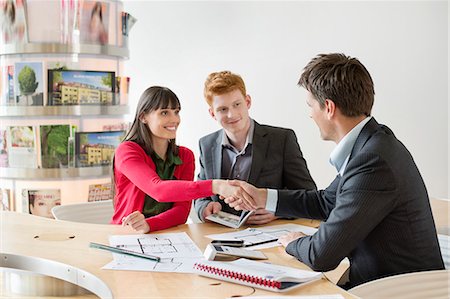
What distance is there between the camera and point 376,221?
217 cm

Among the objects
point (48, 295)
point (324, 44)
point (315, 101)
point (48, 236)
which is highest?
point (324, 44)

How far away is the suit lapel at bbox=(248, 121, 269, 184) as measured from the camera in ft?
10.8

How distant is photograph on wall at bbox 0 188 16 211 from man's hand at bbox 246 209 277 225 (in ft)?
7.05

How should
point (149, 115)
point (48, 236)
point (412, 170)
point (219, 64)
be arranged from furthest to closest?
point (219, 64) → point (149, 115) → point (48, 236) → point (412, 170)

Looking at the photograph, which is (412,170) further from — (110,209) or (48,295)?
(110,209)

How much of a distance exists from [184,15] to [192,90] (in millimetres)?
719

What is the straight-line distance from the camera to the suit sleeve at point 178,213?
112 inches

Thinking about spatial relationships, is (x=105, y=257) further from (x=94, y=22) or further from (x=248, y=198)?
(x=94, y=22)

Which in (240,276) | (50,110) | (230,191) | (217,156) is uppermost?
(50,110)

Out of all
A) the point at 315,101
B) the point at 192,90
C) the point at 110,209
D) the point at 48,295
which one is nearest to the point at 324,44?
the point at 192,90

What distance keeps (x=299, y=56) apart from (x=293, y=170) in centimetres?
280

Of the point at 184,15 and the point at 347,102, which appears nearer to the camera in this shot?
the point at 347,102

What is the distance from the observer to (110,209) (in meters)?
3.71

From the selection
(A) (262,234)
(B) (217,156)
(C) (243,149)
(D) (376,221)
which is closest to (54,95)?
(B) (217,156)
